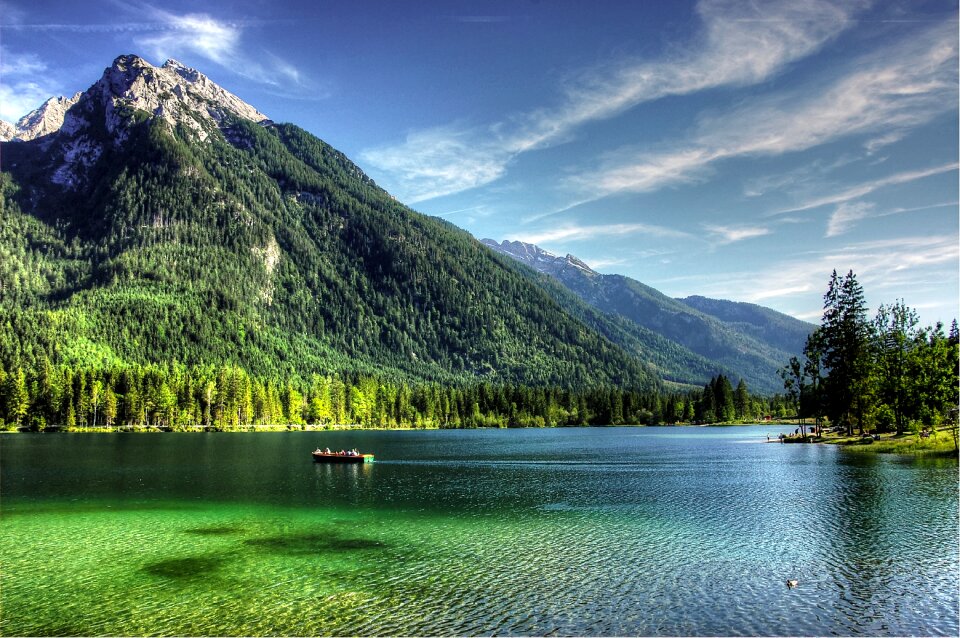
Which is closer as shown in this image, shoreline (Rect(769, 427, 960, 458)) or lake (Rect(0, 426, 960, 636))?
lake (Rect(0, 426, 960, 636))

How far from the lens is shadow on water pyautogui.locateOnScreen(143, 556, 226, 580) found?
35556 mm

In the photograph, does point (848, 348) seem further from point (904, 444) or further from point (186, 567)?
point (186, 567)

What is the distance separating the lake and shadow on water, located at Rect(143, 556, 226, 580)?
9.0 inches

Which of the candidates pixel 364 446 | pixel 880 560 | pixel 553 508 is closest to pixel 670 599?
pixel 880 560

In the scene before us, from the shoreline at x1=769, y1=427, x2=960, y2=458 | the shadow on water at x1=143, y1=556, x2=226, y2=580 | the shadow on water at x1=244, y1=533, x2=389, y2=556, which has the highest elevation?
the shadow on water at x1=143, y1=556, x2=226, y2=580

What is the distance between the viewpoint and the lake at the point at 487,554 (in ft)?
93.1

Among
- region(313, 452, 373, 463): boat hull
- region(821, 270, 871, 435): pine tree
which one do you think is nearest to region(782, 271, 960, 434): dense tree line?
region(821, 270, 871, 435): pine tree

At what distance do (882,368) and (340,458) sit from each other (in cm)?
10387

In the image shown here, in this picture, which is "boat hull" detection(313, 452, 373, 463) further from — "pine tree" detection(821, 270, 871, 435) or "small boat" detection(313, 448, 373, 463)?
"pine tree" detection(821, 270, 871, 435)

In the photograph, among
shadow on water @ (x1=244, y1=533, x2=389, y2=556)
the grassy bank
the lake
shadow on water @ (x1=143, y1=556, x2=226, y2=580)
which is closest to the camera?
the lake

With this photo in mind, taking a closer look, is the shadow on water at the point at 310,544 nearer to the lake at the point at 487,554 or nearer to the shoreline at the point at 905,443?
the lake at the point at 487,554

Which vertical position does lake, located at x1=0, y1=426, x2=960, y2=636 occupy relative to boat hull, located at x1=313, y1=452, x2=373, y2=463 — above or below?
above

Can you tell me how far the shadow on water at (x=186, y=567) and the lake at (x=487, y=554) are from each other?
0.75 feet

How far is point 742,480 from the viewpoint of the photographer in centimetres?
7556
